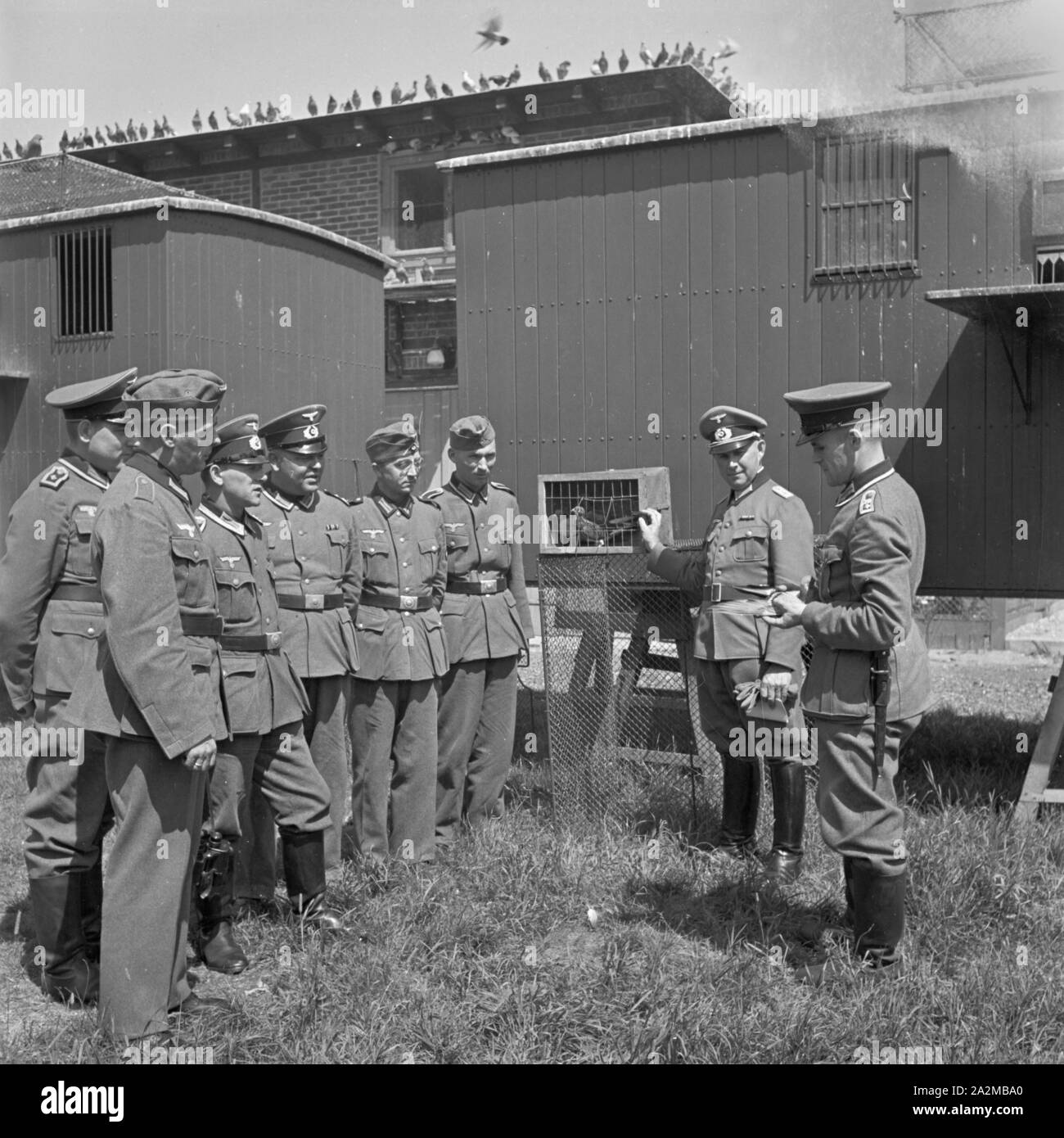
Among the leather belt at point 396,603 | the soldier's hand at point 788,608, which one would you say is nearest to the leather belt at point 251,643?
the leather belt at point 396,603

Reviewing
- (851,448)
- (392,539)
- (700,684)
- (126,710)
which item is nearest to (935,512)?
(700,684)

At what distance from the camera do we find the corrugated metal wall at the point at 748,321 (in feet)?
19.7

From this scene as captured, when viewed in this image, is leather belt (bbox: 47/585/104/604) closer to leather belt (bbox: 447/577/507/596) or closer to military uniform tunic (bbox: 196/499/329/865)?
military uniform tunic (bbox: 196/499/329/865)

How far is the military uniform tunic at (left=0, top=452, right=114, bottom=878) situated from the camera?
4.12 m

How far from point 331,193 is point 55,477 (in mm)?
12527

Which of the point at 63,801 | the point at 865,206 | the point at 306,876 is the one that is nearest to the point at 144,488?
the point at 63,801

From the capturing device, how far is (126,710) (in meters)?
3.50

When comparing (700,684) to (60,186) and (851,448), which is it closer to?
(851,448)

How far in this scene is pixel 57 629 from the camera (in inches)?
164

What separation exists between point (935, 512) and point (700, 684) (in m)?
1.64

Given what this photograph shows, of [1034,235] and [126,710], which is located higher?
[1034,235]

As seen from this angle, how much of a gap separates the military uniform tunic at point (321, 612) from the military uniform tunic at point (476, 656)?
1.93ft

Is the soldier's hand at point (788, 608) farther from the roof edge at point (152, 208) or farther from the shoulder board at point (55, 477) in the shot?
the roof edge at point (152, 208)

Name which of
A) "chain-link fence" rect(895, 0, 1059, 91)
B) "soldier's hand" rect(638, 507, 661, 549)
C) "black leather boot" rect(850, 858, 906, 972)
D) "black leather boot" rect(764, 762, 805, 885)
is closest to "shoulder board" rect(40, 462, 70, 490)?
"soldier's hand" rect(638, 507, 661, 549)
